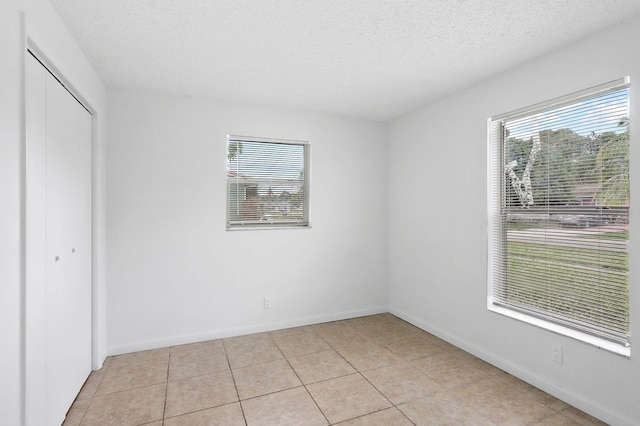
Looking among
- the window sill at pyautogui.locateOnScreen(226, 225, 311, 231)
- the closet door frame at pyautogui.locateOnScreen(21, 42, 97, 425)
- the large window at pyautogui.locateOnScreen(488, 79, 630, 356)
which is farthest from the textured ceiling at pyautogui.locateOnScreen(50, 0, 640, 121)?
the window sill at pyautogui.locateOnScreen(226, 225, 311, 231)

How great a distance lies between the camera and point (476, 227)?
2.97 m

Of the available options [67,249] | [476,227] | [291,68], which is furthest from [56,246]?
[476,227]

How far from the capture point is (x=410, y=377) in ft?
8.57

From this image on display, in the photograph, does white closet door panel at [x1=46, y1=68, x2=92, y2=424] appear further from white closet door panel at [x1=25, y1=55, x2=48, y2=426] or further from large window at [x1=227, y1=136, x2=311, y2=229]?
large window at [x1=227, y1=136, x2=311, y2=229]

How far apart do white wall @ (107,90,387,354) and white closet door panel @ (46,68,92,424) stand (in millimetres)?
446

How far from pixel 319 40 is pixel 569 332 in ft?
8.67

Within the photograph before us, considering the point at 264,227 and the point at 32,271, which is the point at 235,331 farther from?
the point at 32,271

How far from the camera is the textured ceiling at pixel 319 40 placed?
6.10 feet

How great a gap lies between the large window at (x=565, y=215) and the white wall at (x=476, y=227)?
0.09 meters

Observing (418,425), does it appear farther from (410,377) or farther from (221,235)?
(221,235)

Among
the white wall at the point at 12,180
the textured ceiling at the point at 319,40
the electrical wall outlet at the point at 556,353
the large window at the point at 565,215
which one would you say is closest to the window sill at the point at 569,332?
the large window at the point at 565,215

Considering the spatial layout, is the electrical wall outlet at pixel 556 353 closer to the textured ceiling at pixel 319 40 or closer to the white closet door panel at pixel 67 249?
the textured ceiling at pixel 319 40

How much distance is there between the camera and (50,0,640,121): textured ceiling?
186 centimetres

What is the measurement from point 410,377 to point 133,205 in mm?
2858
